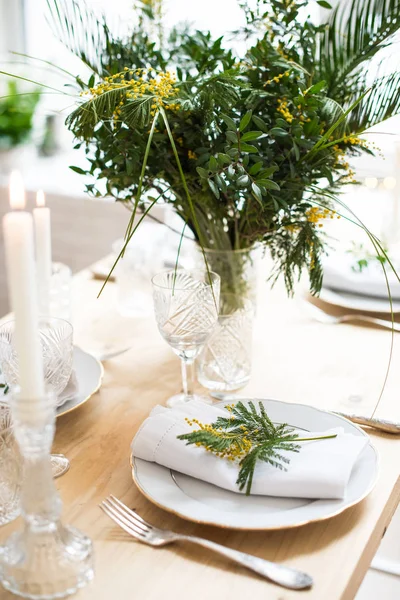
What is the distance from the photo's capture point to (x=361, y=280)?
1.45 metres

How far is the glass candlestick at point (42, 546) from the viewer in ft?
2.11

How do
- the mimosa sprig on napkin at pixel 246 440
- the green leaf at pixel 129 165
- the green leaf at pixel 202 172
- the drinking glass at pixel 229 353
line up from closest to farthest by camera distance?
the mimosa sprig on napkin at pixel 246 440, the green leaf at pixel 202 172, the green leaf at pixel 129 165, the drinking glass at pixel 229 353

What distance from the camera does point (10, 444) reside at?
0.80 m

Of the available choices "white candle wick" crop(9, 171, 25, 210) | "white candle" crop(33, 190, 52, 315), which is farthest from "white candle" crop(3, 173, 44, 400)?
"white candle" crop(33, 190, 52, 315)

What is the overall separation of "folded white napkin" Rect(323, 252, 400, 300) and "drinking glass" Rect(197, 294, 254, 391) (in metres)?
0.38

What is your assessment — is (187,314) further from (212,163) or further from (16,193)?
(16,193)

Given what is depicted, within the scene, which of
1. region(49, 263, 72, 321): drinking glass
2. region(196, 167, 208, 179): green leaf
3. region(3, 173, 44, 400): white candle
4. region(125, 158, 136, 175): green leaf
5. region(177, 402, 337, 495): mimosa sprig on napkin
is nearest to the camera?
region(3, 173, 44, 400): white candle

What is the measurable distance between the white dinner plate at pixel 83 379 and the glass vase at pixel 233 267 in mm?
264

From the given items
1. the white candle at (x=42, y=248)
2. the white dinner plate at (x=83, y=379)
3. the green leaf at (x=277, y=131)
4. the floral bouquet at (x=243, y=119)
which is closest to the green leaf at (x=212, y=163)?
the floral bouquet at (x=243, y=119)

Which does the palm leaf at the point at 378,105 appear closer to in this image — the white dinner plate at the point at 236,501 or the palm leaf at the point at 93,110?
the palm leaf at the point at 93,110

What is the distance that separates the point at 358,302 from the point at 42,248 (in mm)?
689

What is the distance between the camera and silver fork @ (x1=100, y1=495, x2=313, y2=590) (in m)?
0.70

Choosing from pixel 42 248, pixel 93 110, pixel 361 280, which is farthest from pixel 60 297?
pixel 361 280

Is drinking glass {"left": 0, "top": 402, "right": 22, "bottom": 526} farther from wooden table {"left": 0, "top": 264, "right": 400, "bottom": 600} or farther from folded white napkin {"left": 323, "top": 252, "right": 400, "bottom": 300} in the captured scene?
folded white napkin {"left": 323, "top": 252, "right": 400, "bottom": 300}
